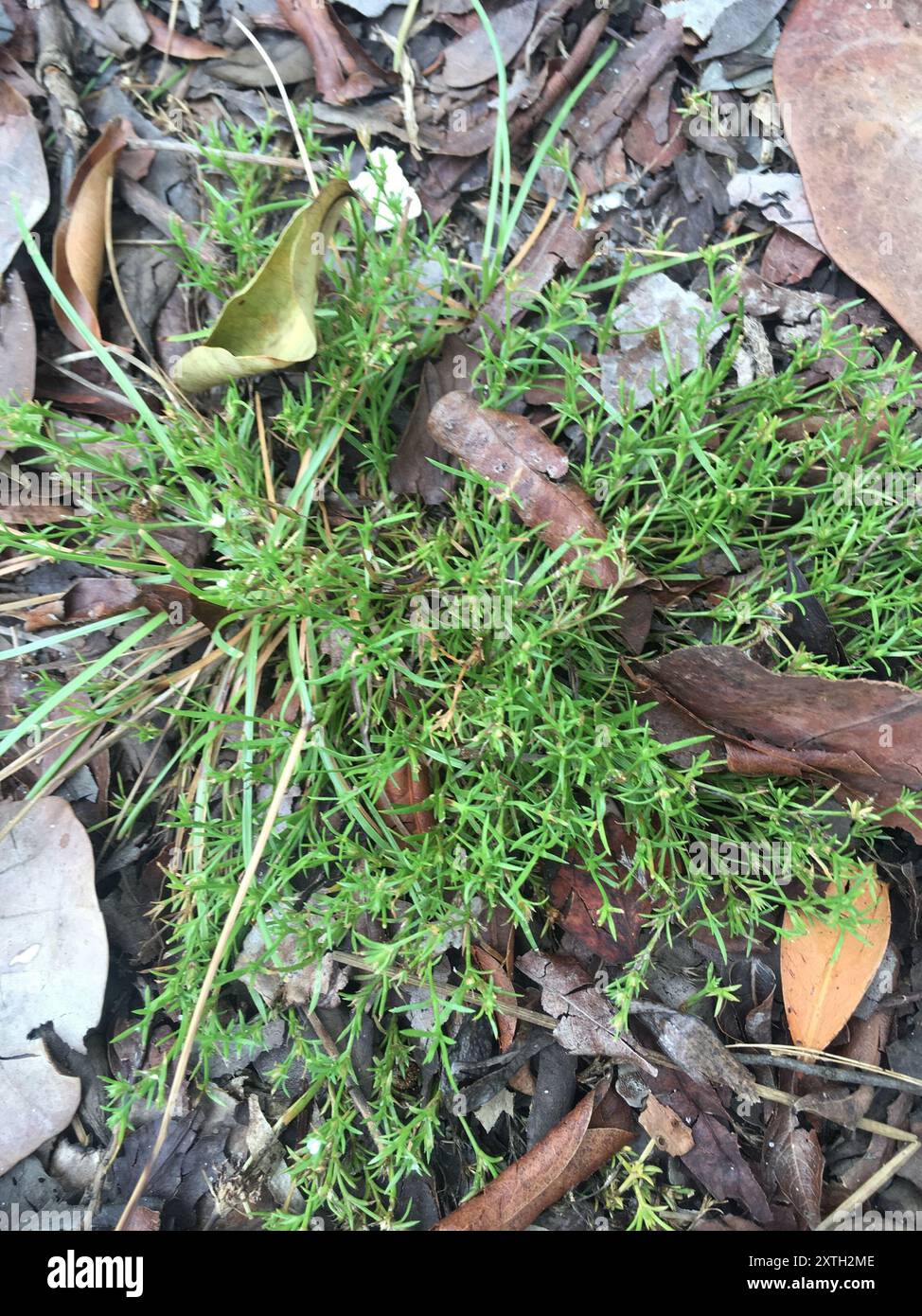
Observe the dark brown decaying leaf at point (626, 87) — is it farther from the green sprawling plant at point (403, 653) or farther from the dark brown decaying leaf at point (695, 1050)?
the dark brown decaying leaf at point (695, 1050)

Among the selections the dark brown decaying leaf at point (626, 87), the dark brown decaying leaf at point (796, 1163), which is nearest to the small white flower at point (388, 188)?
the dark brown decaying leaf at point (626, 87)

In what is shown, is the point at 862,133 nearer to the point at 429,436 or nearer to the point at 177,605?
the point at 429,436

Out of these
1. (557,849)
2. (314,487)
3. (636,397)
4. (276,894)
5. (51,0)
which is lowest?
(276,894)

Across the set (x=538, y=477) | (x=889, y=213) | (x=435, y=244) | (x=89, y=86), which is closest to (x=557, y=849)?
(x=538, y=477)

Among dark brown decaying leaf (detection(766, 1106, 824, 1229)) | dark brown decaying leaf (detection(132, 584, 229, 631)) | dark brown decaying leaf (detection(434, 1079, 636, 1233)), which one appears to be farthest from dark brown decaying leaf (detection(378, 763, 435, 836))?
dark brown decaying leaf (detection(766, 1106, 824, 1229))

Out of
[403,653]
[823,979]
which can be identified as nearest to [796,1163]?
[823,979]
